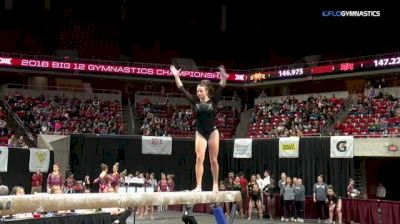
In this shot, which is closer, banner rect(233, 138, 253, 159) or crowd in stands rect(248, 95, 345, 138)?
banner rect(233, 138, 253, 159)

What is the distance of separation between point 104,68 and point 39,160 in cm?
880

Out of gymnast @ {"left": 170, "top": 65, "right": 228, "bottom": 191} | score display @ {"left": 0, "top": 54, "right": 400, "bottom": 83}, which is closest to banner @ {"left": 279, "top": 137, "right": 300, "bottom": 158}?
score display @ {"left": 0, "top": 54, "right": 400, "bottom": 83}

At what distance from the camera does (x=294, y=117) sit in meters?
24.4

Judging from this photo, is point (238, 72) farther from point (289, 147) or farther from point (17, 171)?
point (17, 171)

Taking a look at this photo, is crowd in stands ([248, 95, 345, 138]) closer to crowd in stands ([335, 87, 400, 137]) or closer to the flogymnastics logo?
crowd in stands ([335, 87, 400, 137])

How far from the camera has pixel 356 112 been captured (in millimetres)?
22953

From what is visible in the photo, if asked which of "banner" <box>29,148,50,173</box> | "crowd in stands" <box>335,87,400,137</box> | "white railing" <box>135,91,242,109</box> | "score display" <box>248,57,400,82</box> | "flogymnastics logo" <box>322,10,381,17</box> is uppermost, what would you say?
"flogymnastics logo" <box>322,10,381,17</box>

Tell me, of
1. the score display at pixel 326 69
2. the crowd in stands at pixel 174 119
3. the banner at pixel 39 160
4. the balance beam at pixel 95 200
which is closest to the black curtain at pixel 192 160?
the banner at pixel 39 160

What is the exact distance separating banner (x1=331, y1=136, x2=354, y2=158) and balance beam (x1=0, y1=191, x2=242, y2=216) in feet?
40.4

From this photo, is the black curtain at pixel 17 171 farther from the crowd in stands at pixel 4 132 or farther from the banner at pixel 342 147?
the banner at pixel 342 147

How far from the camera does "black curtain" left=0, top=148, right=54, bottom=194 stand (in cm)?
1923

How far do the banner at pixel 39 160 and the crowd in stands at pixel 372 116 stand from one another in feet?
39.0

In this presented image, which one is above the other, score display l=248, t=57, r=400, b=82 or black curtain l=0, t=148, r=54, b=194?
score display l=248, t=57, r=400, b=82

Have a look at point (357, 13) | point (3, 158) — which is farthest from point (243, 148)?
point (357, 13)
